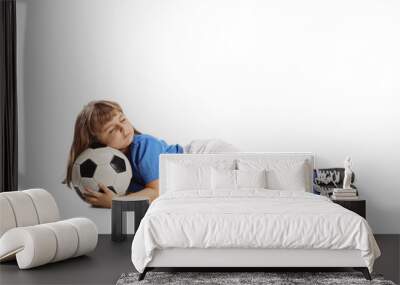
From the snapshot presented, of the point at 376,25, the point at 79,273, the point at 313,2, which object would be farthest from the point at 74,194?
the point at 376,25

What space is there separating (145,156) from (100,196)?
72cm

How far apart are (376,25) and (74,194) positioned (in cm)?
407

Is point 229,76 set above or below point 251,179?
above

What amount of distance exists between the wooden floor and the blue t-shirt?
1142mm

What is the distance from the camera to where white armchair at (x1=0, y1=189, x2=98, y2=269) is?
5.03 metres

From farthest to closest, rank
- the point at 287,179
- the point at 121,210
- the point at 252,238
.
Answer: the point at 121,210 → the point at 287,179 → the point at 252,238

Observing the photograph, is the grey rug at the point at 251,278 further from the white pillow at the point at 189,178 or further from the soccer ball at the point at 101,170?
the soccer ball at the point at 101,170

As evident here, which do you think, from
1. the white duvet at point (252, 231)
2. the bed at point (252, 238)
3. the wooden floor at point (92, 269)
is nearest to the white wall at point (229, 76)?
the wooden floor at point (92, 269)

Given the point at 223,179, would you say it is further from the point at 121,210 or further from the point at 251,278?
the point at 251,278

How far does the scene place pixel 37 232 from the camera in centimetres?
505

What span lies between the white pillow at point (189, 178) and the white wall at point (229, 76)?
69 cm

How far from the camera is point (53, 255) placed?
203 inches

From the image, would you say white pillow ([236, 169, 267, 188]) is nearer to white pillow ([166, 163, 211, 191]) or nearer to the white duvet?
white pillow ([166, 163, 211, 191])

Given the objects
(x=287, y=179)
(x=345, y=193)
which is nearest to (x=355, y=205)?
(x=345, y=193)
